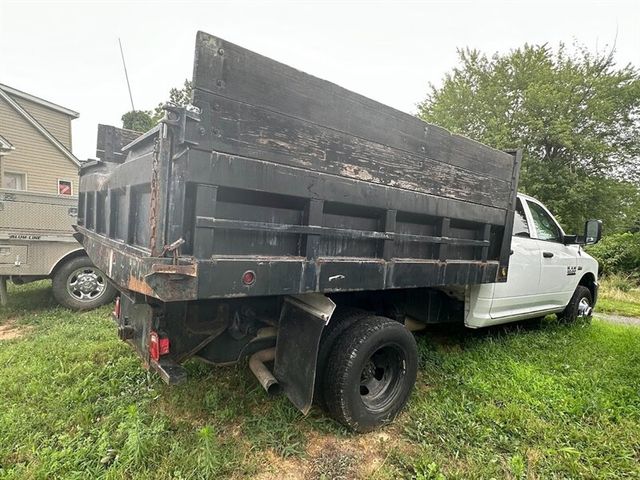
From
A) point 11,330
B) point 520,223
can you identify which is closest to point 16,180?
point 11,330

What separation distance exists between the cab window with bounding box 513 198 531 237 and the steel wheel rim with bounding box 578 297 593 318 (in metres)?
2.11

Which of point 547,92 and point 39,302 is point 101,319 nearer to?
point 39,302

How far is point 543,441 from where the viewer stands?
2496mm

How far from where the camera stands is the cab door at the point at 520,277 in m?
3.78

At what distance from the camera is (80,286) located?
5254mm

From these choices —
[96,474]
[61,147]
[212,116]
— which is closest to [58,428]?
[96,474]

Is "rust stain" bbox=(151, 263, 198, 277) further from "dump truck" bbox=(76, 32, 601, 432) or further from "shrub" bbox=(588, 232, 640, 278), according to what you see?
"shrub" bbox=(588, 232, 640, 278)

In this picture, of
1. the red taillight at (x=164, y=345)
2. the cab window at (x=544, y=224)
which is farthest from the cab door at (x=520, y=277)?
the red taillight at (x=164, y=345)

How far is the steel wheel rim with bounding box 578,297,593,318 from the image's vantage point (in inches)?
209

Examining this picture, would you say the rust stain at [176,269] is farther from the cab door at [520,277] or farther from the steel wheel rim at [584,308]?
the steel wheel rim at [584,308]

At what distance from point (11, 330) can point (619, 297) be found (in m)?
14.1

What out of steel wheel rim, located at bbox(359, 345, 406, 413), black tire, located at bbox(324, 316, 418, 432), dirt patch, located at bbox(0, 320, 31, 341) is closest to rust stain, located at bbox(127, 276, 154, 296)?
black tire, located at bbox(324, 316, 418, 432)

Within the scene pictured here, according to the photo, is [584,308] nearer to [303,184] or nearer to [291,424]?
[291,424]

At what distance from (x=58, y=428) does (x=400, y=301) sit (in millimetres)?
2713
